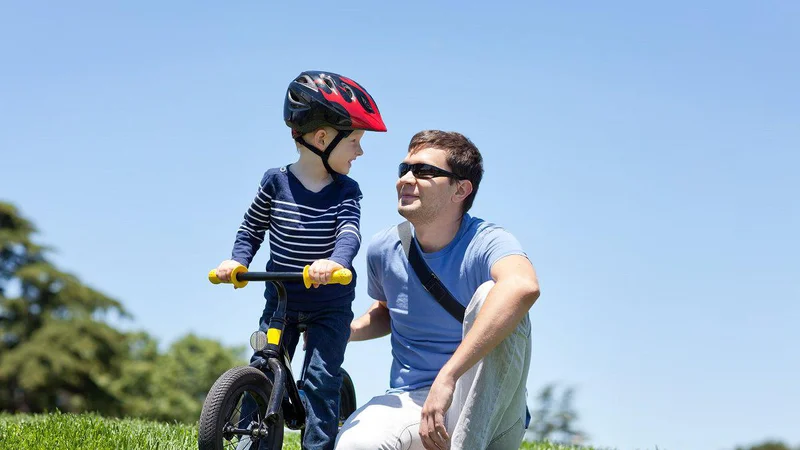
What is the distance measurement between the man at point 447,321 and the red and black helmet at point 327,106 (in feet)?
1.40

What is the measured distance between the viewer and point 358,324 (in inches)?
219

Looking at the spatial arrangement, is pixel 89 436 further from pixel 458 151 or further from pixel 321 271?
pixel 458 151

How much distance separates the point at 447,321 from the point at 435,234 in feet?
1.79

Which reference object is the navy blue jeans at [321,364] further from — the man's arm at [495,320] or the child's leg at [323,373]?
the man's arm at [495,320]

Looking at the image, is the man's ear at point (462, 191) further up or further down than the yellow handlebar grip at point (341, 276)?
further up

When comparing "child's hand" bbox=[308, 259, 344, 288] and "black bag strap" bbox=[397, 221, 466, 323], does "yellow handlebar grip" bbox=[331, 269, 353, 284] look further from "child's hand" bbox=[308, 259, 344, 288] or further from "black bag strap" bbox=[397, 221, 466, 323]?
"black bag strap" bbox=[397, 221, 466, 323]

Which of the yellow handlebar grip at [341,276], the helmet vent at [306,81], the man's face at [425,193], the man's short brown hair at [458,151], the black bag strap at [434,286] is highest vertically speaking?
the helmet vent at [306,81]

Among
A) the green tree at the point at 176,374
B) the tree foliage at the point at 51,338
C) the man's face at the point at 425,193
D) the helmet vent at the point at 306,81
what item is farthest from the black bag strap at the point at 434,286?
the green tree at the point at 176,374

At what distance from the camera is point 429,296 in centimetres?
502

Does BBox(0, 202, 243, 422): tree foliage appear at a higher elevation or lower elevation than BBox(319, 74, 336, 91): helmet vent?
lower

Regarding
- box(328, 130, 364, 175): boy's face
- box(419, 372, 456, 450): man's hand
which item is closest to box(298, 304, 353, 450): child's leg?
box(419, 372, 456, 450): man's hand

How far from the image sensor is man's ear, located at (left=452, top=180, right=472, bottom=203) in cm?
519

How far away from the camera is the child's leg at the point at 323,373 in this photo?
481 cm

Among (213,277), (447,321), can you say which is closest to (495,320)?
(447,321)
